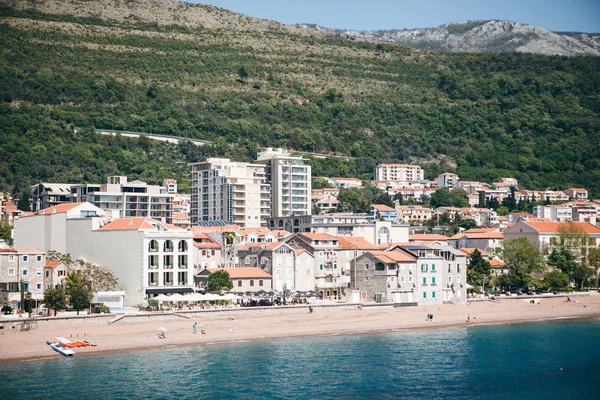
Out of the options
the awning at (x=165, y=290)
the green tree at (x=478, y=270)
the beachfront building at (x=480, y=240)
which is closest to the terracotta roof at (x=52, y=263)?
the awning at (x=165, y=290)

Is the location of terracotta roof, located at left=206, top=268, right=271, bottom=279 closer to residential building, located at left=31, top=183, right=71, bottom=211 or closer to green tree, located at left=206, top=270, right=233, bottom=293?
green tree, located at left=206, top=270, right=233, bottom=293

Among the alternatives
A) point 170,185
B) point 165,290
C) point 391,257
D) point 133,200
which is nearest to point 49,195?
point 133,200

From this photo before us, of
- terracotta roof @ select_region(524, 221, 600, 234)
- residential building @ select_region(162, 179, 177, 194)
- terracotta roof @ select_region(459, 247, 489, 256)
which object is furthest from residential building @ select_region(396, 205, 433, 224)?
terracotta roof @ select_region(459, 247, 489, 256)

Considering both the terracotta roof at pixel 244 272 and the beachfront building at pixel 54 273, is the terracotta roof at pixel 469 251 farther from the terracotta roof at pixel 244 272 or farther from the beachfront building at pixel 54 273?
the beachfront building at pixel 54 273

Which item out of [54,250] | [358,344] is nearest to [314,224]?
[54,250]

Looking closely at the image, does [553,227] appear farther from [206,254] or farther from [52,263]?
[52,263]

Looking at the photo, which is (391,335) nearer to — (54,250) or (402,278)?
(402,278)

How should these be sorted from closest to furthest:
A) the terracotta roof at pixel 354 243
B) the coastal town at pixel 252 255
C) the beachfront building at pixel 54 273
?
the beachfront building at pixel 54 273
the coastal town at pixel 252 255
the terracotta roof at pixel 354 243
